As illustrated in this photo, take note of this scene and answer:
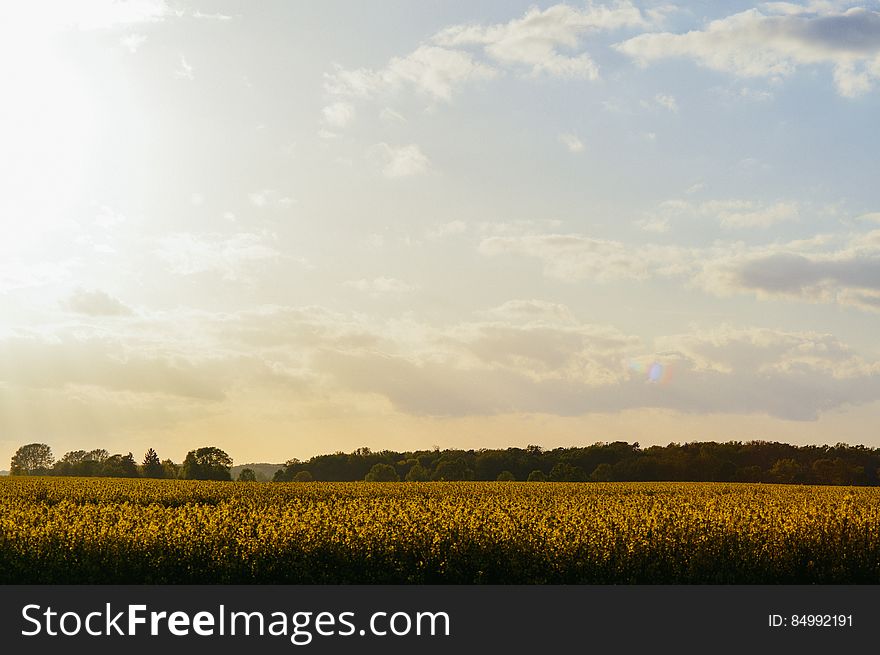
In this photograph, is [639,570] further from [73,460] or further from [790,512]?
[73,460]

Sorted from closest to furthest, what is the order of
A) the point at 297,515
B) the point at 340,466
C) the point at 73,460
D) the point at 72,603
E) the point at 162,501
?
the point at 72,603
the point at 297,515
the point at 162,501
the point at 340,466
the point at 73,460

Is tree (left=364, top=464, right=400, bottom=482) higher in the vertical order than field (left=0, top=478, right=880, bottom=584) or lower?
lower

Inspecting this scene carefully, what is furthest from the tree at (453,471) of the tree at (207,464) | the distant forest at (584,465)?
the tree at (207,464)

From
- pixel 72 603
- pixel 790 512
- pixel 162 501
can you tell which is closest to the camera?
pixel 72 603

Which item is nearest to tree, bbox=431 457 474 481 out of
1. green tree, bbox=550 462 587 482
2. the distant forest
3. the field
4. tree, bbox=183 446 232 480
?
the distant forest

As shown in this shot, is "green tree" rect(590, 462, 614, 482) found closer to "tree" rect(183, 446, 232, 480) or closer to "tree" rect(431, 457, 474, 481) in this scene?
"tree" rect(431, 457, 474, 481)

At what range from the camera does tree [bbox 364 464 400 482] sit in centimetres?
9744

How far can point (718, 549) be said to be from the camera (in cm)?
2162

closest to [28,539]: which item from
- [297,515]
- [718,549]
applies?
[297,515]

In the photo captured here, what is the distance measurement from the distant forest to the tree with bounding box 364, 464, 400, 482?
12 cm

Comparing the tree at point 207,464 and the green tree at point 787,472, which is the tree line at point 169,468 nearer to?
the tree at point 207,464

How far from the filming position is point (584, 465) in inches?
3585

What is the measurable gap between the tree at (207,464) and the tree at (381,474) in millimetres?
16164

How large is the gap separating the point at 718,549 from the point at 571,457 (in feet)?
236
